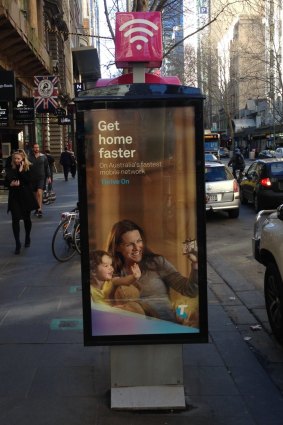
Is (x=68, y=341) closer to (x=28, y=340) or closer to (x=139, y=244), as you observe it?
(x=28, y=340)

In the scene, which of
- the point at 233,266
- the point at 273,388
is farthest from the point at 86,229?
the point at 233,266

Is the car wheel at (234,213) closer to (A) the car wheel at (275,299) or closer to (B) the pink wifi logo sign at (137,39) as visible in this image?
(A) the car wheel at (275,299)

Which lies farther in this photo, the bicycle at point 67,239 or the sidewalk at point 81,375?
the bicycle at point 67,239

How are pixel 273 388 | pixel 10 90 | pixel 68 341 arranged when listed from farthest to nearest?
pixel 10 90
pixel 68 341
pixel 273 388

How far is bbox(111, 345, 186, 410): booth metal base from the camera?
12.1 ft

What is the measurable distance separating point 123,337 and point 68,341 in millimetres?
1526

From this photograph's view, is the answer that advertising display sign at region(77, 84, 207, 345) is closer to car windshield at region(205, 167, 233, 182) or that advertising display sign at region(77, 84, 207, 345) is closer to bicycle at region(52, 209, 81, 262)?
bicycle at region(52, 209, 81, 262)

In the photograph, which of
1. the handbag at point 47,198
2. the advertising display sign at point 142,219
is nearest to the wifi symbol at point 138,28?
the advertising display sign at point 142,219

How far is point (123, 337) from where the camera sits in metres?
3.60

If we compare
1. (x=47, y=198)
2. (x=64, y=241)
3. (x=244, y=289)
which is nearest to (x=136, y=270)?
(x=244, y=289)

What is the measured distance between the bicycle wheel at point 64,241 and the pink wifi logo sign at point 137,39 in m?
5.25

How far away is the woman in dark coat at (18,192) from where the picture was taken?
30.4 feet

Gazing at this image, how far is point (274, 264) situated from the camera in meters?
5.28

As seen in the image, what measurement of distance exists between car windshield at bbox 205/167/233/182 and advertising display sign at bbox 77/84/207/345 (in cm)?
1106
